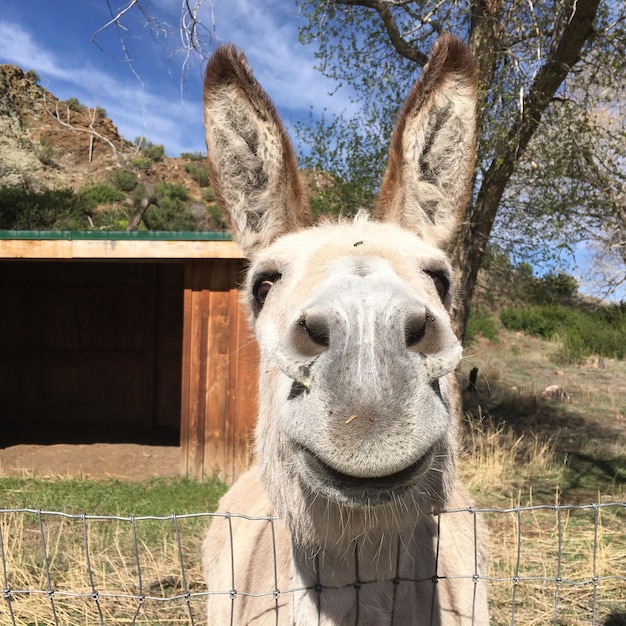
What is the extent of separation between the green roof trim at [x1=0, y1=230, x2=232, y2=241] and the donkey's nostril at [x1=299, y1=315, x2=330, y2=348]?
7.44 metres

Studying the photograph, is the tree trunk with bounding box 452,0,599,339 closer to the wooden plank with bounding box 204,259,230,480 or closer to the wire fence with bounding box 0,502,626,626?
the wire fence with bounding box 0,502,626,626

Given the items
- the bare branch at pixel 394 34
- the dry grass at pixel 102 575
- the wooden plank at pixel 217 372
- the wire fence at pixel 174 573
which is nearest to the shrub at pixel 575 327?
the bare branch at pixel 394 34

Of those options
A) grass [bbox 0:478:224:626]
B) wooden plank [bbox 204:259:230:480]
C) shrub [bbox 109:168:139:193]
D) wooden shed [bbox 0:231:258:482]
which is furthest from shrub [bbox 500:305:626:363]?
shrub [bbox 109:168:139:193]

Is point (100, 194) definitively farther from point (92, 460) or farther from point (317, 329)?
point (317, 329)

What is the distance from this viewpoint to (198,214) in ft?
114

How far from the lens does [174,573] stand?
535 centimetres

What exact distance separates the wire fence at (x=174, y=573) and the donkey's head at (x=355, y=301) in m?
2.05

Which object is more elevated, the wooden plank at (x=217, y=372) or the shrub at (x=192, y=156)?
the shrub at (x=192, y=156)

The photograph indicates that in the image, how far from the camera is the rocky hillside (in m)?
33.8

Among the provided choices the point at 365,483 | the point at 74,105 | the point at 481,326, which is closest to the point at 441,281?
the point at 365,483

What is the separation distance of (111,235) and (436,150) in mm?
7226

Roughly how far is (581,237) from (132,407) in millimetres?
11331

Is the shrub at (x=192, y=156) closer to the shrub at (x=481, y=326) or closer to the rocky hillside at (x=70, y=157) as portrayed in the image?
the rocky hillside at (x=70, y=157)

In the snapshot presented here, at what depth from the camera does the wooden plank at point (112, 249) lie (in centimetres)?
862
